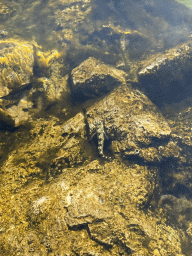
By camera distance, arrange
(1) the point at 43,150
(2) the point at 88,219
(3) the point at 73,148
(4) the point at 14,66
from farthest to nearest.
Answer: (4) the point at 14,66 < (3) the point at 73,148 < (1) the point at 43,150 < (2) the point at 88,219

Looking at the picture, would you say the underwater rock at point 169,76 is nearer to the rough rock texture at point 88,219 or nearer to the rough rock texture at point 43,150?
the rough rock texture at point 43,150

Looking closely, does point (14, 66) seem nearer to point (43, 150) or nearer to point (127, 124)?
point (43, 150)

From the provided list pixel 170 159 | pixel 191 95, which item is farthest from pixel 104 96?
pixel 191 95

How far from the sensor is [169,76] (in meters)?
6.48

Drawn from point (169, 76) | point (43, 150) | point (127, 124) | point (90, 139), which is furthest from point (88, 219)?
point (169, 76)

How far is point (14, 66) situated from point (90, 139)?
14.0ft

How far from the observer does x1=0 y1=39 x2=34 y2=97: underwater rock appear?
5227 mm

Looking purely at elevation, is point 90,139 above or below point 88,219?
above

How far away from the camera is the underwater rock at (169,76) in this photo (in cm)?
635

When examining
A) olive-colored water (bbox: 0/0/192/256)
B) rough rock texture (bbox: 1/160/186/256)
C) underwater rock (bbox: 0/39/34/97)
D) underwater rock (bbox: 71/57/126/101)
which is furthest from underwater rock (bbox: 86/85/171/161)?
underwater rock (bbox: 0/39/34/97)

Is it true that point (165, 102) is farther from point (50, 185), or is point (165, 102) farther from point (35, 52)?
point (35, 52)

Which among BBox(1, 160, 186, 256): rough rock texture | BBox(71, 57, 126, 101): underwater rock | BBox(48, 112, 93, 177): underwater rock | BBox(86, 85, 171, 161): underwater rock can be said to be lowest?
BBox(1, 160, 186, 256): rough rock texture

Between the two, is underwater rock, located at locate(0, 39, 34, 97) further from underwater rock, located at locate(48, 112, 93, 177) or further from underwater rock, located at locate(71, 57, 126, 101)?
underwater rock, located at locate(48, 112, 93, 177)

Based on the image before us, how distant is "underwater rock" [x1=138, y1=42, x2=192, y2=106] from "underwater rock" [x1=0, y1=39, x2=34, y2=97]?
16.4 feet
